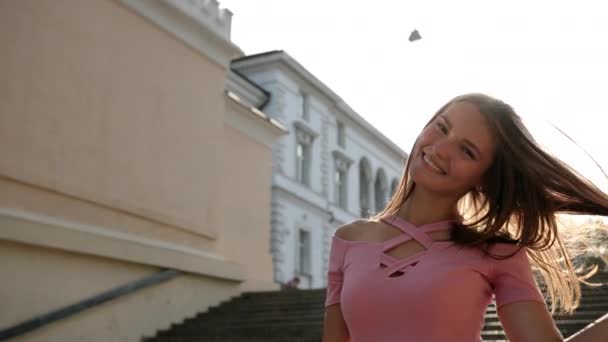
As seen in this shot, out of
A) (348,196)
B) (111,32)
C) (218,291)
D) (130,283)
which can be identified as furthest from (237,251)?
(348,196)

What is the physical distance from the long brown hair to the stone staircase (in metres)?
4.60

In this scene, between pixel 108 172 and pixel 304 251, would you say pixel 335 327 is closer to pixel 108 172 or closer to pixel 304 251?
pixel 108 172

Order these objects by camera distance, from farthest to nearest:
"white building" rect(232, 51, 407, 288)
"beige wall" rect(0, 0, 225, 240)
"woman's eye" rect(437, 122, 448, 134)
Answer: "white building" rect(232, 51, 407, 288), "beige wall" rect(0, 0, 225, 240), "woman's eye" rect(437, 122, 448, 134)

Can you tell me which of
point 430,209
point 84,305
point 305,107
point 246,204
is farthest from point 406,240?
point 305,107

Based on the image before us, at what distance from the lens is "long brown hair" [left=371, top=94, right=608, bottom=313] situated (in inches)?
62.7

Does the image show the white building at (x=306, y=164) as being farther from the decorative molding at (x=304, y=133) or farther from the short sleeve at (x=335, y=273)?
the short sleeve at (x=335, y=273)

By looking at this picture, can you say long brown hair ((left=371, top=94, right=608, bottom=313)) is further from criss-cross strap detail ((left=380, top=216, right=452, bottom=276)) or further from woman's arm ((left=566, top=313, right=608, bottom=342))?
woman's arm ((left=566, top=313, right=608, bottom=342))

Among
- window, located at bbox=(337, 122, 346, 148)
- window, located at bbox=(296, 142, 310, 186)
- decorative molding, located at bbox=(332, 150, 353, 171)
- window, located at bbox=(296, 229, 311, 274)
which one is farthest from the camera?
window, located at bbox=(337, 122, 346, 148)

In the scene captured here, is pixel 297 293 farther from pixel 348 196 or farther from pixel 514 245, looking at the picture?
pixel 348 196

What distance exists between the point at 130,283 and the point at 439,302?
777 centimetres

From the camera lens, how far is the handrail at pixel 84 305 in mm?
6961

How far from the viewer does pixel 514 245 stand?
157 cm

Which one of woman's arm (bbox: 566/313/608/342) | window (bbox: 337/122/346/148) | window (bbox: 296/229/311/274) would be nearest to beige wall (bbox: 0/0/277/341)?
woman's arm (bbox: 566/313/608/342)

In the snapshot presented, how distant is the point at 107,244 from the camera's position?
28.2ft
